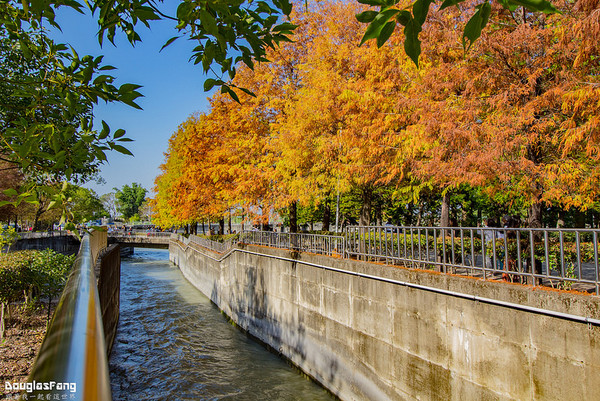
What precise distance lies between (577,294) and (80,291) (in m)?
6.19

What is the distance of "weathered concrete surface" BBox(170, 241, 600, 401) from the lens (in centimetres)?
552

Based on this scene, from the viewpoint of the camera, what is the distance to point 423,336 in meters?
7.71

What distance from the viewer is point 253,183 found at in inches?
711

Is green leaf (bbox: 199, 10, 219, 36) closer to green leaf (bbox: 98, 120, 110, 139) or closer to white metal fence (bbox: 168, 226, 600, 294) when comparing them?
green leaf (bbox: 98, 120, 110, 139)

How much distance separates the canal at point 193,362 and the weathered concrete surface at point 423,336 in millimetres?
779

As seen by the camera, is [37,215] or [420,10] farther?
[37,215]

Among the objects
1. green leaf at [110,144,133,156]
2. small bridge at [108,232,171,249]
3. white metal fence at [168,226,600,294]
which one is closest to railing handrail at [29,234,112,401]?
green leaf at [110,144,133,156]

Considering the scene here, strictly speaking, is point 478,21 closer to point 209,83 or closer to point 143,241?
point 209,83

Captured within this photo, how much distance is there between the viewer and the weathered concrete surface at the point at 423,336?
18.1 feet

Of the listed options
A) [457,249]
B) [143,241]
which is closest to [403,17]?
[457,249]

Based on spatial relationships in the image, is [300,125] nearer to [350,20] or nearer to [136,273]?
[350,20]

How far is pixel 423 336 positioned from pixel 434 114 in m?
5.13

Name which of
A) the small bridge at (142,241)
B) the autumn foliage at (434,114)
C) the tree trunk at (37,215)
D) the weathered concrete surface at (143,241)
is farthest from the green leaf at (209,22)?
the weathered concrete surface at (143,241)

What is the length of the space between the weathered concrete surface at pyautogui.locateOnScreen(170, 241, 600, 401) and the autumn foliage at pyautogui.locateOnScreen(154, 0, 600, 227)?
296 cm
